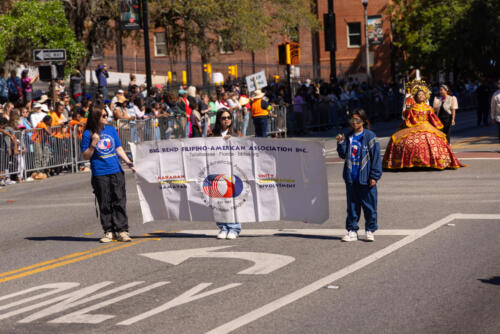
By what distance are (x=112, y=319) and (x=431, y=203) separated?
309 inches

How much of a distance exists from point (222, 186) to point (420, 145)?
8.34m

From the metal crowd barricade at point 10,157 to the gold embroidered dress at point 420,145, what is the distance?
27.9ft

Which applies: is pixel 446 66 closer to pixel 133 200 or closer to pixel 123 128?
pixel 123 128

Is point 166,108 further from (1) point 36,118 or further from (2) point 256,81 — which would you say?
(2) point 256,81

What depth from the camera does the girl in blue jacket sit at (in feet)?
35.6

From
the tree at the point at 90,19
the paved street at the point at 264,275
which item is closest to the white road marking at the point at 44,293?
the paved street at the point at 264,275

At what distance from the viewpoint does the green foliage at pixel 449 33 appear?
176 feet

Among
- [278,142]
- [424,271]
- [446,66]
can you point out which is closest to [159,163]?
[278,142]

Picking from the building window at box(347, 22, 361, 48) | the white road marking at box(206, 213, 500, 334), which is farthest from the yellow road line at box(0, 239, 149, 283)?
the building window at box(347, 22, 361, 48)

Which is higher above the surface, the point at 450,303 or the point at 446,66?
the point at 446,66

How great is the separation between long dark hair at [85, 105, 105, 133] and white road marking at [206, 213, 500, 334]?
13.0ft

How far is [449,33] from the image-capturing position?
55906 millimetres

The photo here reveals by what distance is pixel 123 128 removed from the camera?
2430 centimetres

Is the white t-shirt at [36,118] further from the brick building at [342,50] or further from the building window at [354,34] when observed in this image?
the building window at [354,34]
